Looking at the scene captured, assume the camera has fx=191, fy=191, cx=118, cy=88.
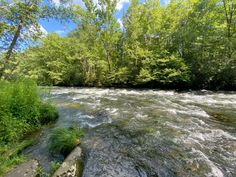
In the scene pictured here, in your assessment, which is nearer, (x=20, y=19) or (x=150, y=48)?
(x=20, y=19)

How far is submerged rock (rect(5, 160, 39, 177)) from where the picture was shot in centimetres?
320

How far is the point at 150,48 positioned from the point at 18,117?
48.2 ft

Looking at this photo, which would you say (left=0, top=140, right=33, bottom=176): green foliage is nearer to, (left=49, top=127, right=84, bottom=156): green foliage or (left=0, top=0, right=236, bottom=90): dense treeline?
(left=49, top=127, right=84, bottom=156): green foliage

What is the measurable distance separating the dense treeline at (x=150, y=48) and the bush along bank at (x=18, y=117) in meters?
7.68

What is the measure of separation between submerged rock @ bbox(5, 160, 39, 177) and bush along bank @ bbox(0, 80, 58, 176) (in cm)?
15

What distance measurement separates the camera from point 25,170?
3312mm

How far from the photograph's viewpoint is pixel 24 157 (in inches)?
153

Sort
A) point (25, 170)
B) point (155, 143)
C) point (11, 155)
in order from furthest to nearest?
1. point (155, 143)
2. point (11, 155)
3. point (25, 170)

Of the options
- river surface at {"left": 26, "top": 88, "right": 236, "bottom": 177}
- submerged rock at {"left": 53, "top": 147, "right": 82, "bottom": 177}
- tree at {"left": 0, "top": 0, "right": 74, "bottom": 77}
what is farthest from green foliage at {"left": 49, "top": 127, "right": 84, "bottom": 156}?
tree at {"left": 0, "top": 0, "right": 74, "bottom": 77}

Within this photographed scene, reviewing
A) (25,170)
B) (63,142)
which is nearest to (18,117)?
(63,142)

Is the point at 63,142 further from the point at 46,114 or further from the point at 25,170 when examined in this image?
the point at 46,114

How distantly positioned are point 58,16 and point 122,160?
4.29 metres

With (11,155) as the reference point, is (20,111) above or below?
above

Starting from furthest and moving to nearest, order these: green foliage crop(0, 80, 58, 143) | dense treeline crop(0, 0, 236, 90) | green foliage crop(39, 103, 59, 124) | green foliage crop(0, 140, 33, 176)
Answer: dense treeline crop(0, 0, 236, 90) < green foliage crop(39, 103, 59, 124) < green foliage crop(0, 80, 58, 143) < green foliage crop(0, 140, 33, 176)
